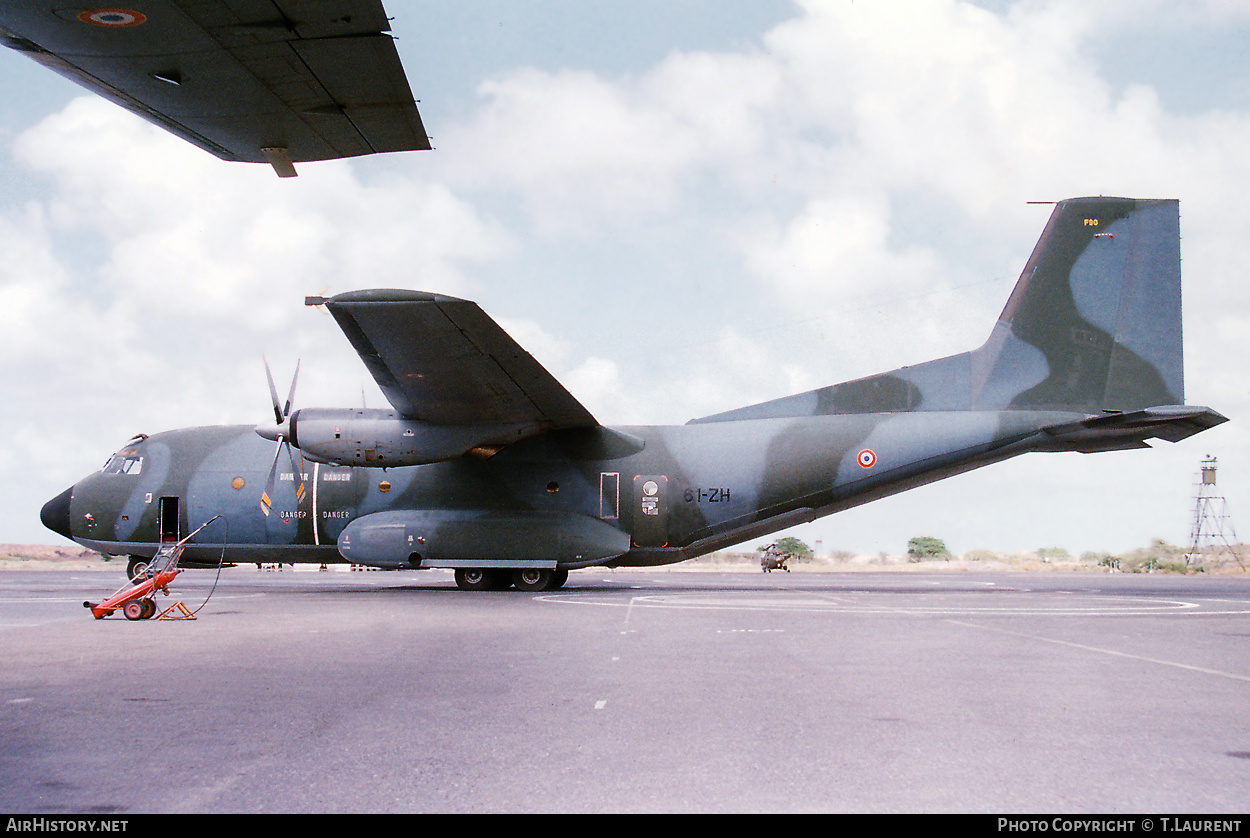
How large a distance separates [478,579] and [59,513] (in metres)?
11.1

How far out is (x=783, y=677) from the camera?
8.67 m

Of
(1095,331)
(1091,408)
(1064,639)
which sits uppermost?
(1095,331)

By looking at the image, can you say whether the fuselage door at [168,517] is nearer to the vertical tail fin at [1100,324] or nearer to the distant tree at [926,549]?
the vertical tail fin at [1100,324]

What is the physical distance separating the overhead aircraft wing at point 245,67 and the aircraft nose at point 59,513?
17696mm

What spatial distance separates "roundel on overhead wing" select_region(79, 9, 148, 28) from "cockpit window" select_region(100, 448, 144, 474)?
1884 centimetres

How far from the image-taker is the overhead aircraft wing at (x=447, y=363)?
16.9 metres

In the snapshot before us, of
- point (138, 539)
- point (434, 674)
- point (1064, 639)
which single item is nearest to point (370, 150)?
point (434, 674)

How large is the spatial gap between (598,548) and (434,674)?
12.6m

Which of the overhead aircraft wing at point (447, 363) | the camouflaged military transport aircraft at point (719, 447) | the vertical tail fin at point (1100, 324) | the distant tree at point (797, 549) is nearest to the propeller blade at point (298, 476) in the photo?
the camouflaged military transport aircraft at point (719, 447)

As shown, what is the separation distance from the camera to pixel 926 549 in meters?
71.2

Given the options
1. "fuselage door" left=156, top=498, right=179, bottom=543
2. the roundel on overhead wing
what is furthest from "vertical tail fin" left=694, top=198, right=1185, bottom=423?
the roundel on overhead wing

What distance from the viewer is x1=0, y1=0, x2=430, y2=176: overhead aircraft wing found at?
23.4 ft

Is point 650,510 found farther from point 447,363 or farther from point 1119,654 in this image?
point 1119,654
